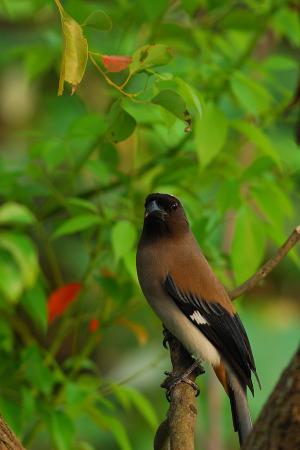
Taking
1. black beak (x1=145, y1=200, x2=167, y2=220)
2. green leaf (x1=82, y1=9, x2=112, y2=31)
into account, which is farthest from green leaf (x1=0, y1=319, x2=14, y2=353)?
green leaf (x1=82, y1=9, x2=112, y2=31)

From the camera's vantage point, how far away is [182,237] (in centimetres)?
359

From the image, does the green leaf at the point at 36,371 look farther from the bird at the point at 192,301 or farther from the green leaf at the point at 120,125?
the green leaf at the point at 120,125

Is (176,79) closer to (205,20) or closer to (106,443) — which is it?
(205,20)

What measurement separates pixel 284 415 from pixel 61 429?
5.07 feet

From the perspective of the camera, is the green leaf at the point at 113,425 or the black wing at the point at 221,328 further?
the green leaf at the point at 113,425

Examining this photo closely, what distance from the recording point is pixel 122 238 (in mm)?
3225

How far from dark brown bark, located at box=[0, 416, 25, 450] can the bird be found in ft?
3.19

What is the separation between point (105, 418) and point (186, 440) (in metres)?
1.12

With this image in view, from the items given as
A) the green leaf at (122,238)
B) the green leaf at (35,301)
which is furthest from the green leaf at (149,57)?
the green leaf at (35,301)

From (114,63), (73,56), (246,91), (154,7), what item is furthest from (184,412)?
(154,7)

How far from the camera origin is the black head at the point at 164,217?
3428 mm

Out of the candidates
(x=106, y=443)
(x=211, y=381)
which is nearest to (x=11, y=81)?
(x=106, y=443)

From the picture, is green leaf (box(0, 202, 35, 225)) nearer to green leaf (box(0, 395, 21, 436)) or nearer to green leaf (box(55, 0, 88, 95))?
green leaf (box(0, 395, 21, 436))

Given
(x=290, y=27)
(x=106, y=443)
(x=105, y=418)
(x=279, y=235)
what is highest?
(x=290, y=27)
